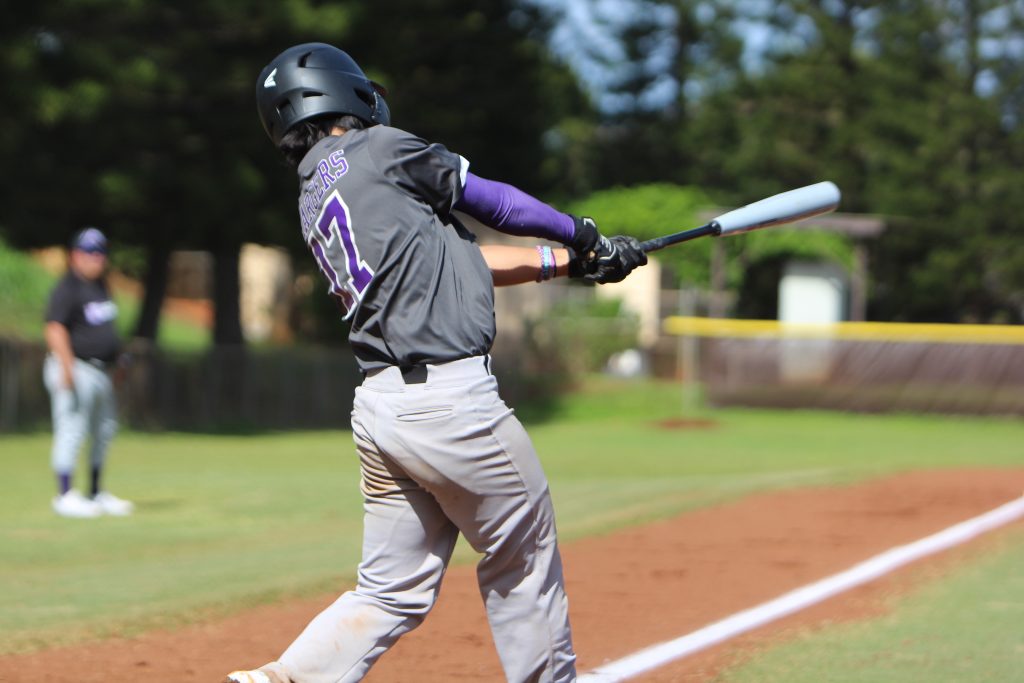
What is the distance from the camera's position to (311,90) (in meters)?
4.15

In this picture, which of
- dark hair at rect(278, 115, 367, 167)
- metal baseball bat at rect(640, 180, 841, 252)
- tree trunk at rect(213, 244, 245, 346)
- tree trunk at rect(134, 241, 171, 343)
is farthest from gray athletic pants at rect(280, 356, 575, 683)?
tree trunk at rect(213, 244, 245, 346)

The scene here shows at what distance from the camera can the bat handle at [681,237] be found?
4.43 metres

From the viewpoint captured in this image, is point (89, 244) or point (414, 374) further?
point (89, 244)

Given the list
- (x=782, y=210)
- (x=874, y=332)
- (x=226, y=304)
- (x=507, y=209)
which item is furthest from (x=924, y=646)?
(x=226, y=304)

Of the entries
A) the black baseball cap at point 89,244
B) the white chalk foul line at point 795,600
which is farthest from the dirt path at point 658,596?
the black baseball cap at point 89,244

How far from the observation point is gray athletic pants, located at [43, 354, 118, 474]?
10391 millimetres

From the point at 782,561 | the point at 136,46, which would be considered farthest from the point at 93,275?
the point at 136,46

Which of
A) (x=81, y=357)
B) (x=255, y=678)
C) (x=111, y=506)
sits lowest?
(x=111, y=506)

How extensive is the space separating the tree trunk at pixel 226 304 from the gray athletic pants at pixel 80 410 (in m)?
14.8

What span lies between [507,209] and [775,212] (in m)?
1.16

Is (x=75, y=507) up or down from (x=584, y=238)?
down

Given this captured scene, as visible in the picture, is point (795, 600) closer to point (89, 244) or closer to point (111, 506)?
point (111, 506)

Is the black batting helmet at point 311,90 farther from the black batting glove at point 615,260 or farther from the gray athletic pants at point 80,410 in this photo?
the gray athletic pants at point 80,410

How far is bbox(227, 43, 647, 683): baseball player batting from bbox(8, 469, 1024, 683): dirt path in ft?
4.67
